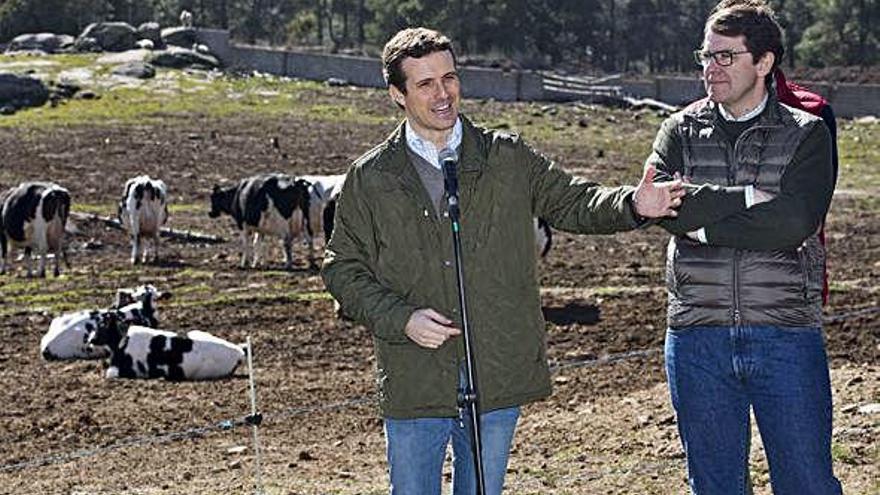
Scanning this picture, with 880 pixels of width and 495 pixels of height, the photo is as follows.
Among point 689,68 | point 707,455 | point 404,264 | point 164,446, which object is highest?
point 404,264

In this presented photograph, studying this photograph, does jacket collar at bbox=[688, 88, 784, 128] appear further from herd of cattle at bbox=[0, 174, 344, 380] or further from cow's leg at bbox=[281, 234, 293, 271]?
cow's leg at bbox=[281, 234, 293, 271]

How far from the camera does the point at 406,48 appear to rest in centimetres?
625

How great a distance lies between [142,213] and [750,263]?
22114mm

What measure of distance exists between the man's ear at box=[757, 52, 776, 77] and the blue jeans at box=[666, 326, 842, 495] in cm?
90

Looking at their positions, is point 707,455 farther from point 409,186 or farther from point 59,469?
point 59,469

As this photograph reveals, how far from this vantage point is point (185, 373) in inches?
631

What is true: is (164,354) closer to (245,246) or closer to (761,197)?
(761,197)

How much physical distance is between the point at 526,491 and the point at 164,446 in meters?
3.37

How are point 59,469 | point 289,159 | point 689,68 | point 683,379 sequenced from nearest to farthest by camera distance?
1. point 683,379
2. point 59,469
3. point 289,159
4. point 689,68

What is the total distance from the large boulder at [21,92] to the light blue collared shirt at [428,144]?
49.2m

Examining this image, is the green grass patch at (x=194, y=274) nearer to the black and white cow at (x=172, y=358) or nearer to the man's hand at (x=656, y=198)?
the black and white cow at (x=172, y=358)

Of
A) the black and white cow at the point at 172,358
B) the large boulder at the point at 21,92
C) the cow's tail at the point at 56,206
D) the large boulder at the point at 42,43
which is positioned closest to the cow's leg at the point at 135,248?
the cow's tail at the point at 56,206

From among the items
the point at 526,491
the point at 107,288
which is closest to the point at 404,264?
the point at 526,491

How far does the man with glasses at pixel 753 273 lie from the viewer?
6430mm
